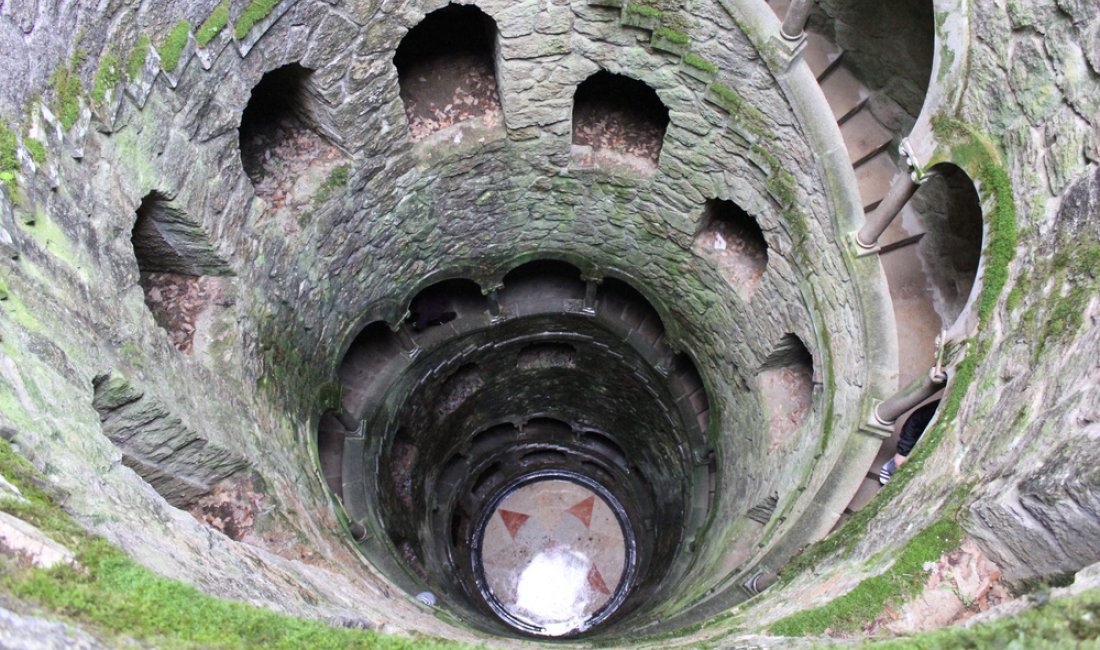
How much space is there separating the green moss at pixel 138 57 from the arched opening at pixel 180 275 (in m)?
1.24

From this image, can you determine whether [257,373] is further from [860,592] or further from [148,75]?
[860,592]

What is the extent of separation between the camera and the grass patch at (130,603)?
9.19ft

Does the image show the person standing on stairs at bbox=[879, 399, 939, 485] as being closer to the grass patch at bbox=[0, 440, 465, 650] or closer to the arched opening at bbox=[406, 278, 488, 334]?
the grass patch at bbox=[0, 440, 465, 650]

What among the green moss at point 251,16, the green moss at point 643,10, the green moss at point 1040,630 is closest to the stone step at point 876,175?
the green moss at point 643,10

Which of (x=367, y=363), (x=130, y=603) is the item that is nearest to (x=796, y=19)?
(x=130, y=603)

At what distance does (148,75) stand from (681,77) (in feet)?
17.4

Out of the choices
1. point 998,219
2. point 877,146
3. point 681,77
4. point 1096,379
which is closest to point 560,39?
point 681,77

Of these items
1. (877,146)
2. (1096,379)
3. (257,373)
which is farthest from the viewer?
(877,146)

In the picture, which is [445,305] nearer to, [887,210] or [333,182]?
[333,182]

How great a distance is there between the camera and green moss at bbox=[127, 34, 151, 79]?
5.50 meters

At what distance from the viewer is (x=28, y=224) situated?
183 inches

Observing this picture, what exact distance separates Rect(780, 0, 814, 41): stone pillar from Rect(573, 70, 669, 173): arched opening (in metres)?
2.69

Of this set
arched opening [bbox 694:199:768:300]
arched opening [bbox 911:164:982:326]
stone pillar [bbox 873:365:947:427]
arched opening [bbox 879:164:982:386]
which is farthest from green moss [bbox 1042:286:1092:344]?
arched opening [bbox 694:199:768:300]

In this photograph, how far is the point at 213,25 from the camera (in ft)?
20.1
